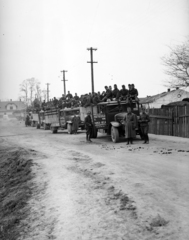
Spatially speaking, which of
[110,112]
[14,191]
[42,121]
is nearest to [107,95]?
[110,112]

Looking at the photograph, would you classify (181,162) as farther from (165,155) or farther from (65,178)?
(65,178)

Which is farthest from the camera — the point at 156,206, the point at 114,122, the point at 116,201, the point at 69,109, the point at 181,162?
the point at 69,109

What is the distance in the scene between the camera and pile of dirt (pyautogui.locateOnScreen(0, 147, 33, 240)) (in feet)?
16.2

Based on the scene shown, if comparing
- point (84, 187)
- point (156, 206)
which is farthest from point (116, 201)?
point (84, 187)

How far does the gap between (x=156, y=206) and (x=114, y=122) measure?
9.74 meters

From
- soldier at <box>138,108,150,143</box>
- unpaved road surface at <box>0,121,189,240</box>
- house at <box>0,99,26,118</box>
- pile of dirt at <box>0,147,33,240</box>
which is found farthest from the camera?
house at <box>0,99,26,118</box>

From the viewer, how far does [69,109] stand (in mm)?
22484

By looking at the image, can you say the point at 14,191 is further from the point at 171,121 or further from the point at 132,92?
the point at 171,121

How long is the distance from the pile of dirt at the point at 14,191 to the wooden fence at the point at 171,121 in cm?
899

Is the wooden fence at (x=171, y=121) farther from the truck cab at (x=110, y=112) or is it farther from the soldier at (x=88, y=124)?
the soldier at (x=88, y=124)

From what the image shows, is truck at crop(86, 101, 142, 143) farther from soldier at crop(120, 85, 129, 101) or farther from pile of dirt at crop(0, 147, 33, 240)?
pile of dirt at crop(0, 147, 33, 240)

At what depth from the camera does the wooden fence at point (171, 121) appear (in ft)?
51.8

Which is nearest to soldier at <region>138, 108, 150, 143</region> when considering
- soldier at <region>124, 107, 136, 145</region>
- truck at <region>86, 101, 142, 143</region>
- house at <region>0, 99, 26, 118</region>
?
soldier at <region>124, 107, 136, 145</region>

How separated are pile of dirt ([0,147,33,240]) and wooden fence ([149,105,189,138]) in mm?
8985
